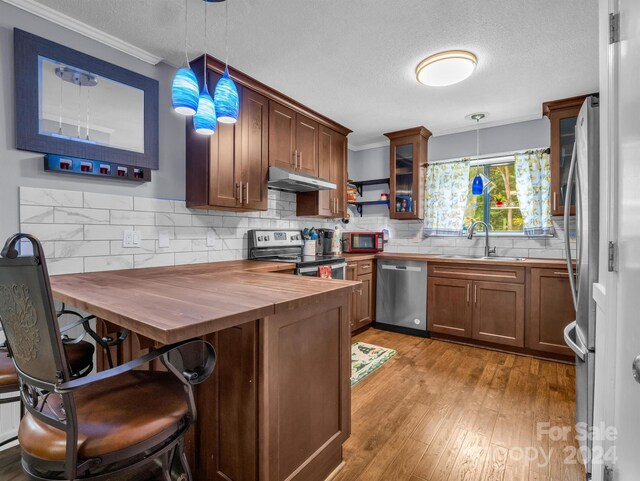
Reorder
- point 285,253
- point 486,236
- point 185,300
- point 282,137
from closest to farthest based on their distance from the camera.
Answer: point 185,300
point 282,137
point 285,253
point 486,236

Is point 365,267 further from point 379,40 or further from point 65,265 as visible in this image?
point 65,265

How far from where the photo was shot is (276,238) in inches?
130

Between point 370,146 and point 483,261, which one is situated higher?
point 370,146

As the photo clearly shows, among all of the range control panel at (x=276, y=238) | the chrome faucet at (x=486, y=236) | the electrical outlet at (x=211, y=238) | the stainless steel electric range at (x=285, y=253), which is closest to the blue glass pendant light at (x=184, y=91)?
the electrical outlet at (x=211, y=238)

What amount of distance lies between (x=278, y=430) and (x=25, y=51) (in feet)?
7.87

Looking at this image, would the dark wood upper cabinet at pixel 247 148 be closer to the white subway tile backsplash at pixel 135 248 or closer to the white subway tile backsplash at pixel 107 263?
the white subway tile backsplash at pixel 135 248

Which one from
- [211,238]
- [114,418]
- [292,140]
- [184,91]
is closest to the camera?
[114,418]

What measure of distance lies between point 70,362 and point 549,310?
3.47m

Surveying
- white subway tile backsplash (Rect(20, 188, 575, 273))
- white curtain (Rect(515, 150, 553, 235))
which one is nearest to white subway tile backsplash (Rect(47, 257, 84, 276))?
white subway tile backsplash (Rect(20, 188, 575, 273))

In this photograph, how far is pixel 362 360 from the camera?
2.85 m

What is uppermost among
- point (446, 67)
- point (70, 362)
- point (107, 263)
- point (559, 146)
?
point (446, 67)

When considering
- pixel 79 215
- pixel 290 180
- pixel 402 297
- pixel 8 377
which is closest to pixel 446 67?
pixel 290 180

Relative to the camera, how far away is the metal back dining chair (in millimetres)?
742

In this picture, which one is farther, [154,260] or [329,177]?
[329,177]
